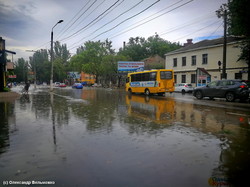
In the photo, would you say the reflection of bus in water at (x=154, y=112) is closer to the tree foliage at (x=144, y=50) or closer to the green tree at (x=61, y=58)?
the tree foliage at (x=144, y=50)

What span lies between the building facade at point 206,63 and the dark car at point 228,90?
29.1 ft

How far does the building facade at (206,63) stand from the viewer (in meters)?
28.4

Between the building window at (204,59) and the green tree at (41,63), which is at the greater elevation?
the green tree at (41,63)

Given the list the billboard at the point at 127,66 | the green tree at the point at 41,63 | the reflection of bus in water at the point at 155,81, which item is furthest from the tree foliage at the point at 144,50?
the green tree at the point at 41,63

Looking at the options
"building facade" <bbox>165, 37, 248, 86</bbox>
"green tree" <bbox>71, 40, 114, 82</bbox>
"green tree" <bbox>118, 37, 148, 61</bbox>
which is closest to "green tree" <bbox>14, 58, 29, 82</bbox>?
"green tree" <bbox>71, 40, 114, 82</bbox>

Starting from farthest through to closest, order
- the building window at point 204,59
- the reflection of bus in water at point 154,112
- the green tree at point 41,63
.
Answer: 1. the green tree at point 41,63
2. the building window at point 204,59
3. the reflection of bus in water at point 154,112

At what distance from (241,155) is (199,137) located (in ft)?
4.70

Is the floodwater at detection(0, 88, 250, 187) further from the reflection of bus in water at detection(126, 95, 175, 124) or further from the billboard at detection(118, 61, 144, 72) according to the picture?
the billboard at detection(118, 61, 144, 72)

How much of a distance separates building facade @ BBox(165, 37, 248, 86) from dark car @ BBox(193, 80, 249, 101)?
8856 mm

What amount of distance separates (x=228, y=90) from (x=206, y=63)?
18859 millimetres

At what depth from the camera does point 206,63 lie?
33812 mm

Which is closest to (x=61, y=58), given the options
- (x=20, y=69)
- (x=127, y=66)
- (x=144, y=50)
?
(x=20, y=69)

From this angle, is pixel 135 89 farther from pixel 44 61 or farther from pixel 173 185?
pixel 44 61

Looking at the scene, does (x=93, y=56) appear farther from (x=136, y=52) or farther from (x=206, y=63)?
(x=206, y=63)
